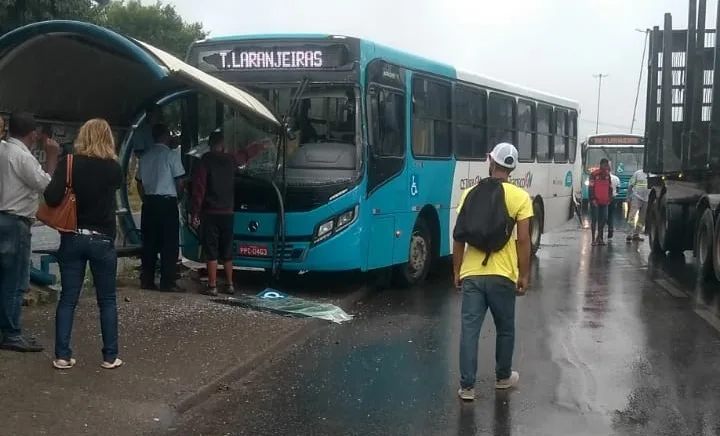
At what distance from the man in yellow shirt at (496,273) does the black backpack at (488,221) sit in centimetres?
4

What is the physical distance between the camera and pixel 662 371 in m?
7.66

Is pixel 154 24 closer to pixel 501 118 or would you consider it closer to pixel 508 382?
pixel 501 118

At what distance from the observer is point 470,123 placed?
529 inches

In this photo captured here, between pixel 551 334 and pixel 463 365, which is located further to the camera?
pixel 551 334

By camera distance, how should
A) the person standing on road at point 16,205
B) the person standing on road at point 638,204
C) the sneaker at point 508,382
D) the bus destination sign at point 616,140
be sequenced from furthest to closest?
the bus destination sign at point 616,140
the person standing on road at point 638,204
the sneaker at point 508,382
the person standing on road at point 16,205

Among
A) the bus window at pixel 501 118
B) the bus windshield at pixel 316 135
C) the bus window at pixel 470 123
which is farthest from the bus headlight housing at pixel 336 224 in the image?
the bus window at pixel 501 118

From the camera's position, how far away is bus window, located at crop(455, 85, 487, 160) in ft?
42.8

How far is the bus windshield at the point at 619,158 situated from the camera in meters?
30.7

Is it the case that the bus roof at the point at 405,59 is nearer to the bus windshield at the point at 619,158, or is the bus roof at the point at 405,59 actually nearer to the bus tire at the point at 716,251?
the bus tire at the point at 716,251

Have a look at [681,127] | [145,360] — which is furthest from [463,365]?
[681,127]

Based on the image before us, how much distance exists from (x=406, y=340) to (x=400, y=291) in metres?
3.08

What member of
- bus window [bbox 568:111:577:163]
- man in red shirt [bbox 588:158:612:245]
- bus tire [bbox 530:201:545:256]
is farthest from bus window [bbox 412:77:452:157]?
man in red shirt [bbox 588:158:612:245]

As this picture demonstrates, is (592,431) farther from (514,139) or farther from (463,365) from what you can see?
(514,139)

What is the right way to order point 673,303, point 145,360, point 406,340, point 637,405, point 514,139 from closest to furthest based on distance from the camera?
1. point 637,405
2. point 145,360
3. point 406,340
4. point 673,303
5. point 514,139
